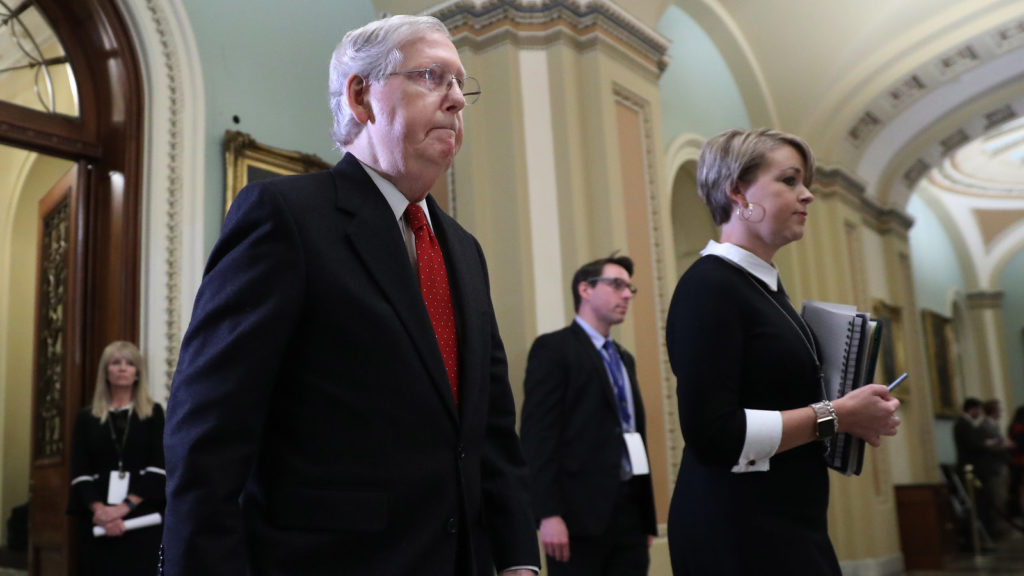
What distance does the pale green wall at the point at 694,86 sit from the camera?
800cm

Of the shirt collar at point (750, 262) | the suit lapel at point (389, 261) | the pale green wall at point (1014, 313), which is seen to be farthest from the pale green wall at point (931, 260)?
the suit lapel at point (389, 261)

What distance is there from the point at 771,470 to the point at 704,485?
→ 143 mm

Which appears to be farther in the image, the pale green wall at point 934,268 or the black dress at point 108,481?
the pale green wall at point 934,268

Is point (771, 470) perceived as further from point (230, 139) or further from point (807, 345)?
point (230, 139)

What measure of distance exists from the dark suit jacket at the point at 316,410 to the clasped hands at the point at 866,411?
2.64ft

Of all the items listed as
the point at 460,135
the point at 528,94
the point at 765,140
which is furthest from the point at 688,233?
the point at 460,135

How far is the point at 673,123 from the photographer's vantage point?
8.01 meters

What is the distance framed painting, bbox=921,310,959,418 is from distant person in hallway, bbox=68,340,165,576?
13.0 m

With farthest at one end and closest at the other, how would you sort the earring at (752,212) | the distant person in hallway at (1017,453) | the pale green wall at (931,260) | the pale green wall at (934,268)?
the pale green wall at (931,260), the pale green wall at (934,268), the distant person in hallway at (1017,453), the earring at (752,212)

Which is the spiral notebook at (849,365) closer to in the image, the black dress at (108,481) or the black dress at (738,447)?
the black dress at (738,447)

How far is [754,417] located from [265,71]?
168 inches

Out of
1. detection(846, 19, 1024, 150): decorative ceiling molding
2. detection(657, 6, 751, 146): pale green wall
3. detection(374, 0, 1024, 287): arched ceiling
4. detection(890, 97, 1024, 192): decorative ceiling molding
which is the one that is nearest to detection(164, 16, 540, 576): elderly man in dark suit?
detection(657, 6, 751, 146): pale green wall

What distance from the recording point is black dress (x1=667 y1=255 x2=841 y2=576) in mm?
1890

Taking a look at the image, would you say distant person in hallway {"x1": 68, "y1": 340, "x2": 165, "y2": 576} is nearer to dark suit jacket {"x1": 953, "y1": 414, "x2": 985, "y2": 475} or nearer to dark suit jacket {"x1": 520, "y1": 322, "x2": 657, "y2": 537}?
dark suit jacket {"x1": 520, "y1": 322, "x2": 657, "y2": 537}
